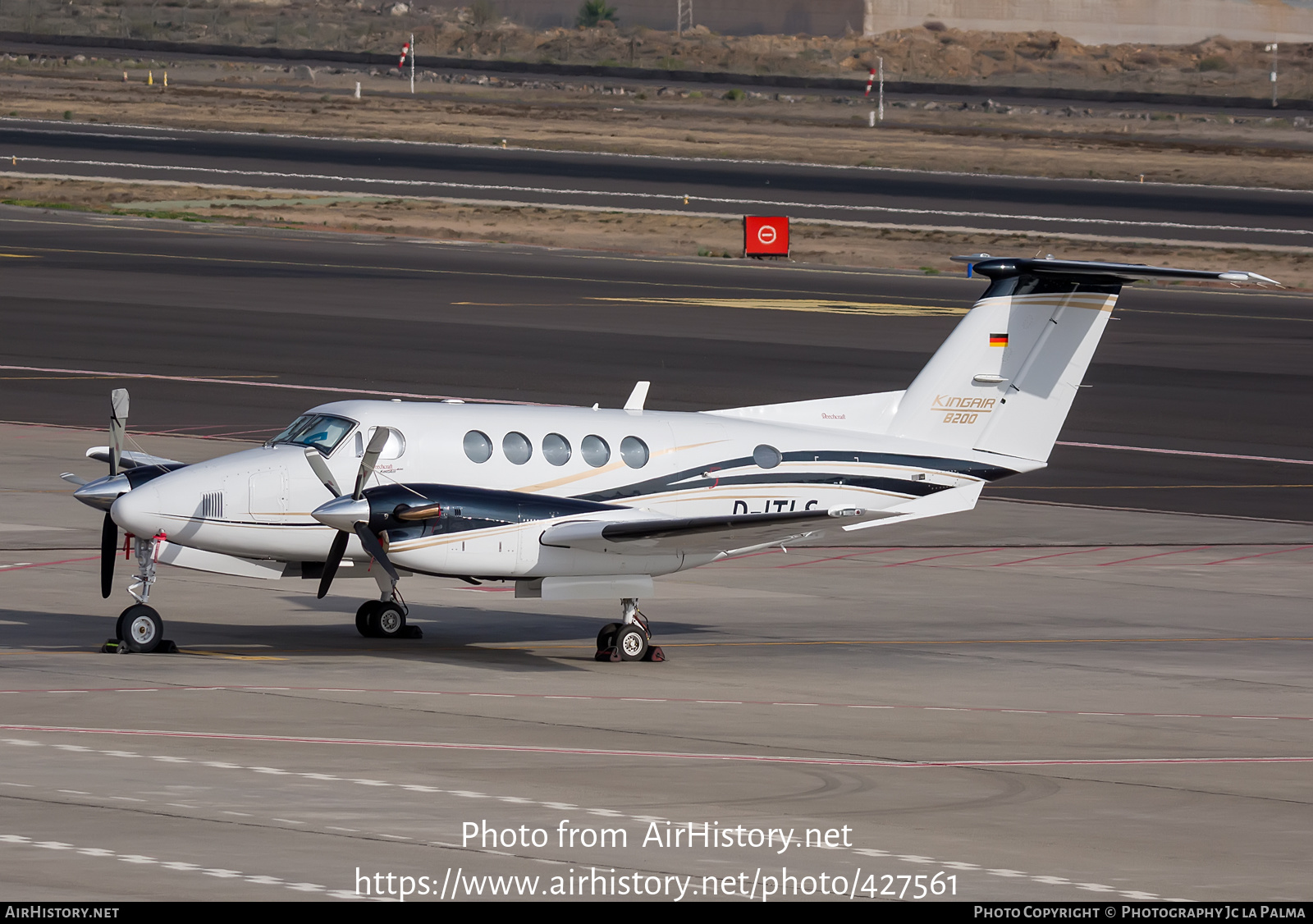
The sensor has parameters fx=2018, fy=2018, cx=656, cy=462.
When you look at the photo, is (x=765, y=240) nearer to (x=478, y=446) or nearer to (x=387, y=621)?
(x=387, y=621)

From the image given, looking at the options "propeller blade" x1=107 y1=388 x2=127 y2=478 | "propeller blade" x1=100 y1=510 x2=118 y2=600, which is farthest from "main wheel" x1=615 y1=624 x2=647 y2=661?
"propeller blade" x1=107 y1=388 x2=127 y2=478

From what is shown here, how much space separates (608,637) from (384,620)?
2.82 m

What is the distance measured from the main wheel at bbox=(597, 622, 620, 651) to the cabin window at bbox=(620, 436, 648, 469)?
182cm

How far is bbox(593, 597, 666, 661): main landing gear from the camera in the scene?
2206 cm

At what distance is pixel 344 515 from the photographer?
2048cm

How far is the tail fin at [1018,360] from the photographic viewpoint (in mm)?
24328

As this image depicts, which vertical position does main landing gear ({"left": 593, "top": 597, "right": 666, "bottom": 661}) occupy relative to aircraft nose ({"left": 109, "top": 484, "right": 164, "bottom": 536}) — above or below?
below

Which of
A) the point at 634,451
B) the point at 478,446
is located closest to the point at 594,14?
the point at 634,451

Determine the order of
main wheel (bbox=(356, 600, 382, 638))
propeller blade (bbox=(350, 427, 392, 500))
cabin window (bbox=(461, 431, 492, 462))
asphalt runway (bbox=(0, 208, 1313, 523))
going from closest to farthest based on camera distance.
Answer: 1. propeller blade (bbox=(350, 427, 392, 500))
2. cabin window (bbox=(461, 431, 492, 462))
3. main wheel (bbox=(356, 600, 382, 638))
4. asphalt runway (bbox=(0, 208, 1313, 523))

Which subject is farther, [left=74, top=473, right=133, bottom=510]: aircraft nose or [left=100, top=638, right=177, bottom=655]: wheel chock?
[left=74, top=473, right=133, bottom=510]: aircraft nose

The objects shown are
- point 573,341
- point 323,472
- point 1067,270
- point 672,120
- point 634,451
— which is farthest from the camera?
point 672,120

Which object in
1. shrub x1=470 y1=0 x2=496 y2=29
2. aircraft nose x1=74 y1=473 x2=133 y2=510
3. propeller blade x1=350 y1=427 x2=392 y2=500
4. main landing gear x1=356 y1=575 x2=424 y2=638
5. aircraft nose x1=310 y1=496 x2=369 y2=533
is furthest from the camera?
shrub x1=470 y1=0 x2=496 y2=29

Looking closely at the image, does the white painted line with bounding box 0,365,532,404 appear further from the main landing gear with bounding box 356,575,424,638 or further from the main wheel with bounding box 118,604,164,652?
the main wheel with bounding box 118,604,164,652

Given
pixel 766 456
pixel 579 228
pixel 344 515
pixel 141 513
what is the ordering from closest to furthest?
pixel 344 515 < pixel 141 513 < pixel 766 456 < pixel 579 228
